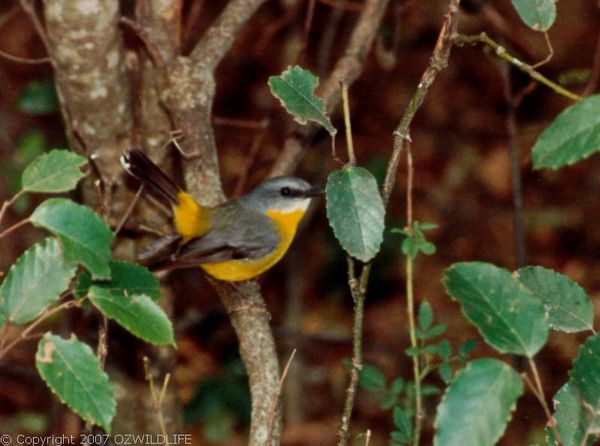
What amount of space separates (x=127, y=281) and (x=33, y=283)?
0.79ft

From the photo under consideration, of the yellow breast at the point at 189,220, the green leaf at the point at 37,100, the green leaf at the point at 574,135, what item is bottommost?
the yellow breast at the point at 189,220

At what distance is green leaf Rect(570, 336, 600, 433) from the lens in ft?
6.16

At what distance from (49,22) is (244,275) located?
144 centimetres

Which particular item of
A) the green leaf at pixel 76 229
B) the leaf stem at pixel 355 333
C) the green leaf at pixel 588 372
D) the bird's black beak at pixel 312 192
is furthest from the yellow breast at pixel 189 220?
the green leaf at pixel 588 372

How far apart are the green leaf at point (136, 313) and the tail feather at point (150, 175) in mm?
1741

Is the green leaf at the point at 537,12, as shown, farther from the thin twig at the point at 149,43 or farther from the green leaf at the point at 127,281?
the thin twig at the point at 149,43

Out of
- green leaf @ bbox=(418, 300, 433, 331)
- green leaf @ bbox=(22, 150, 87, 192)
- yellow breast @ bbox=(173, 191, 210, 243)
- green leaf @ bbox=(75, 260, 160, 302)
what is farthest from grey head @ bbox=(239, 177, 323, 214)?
green leaf @ bbox=(22, 150, 87, 192)

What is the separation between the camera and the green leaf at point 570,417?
2043 millimetres

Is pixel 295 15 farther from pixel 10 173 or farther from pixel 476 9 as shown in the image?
pixel 10 173

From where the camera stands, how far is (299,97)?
2.33 meters

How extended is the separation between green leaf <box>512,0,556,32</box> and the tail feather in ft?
6.39

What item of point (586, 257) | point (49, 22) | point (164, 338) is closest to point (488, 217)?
point (586, 257)

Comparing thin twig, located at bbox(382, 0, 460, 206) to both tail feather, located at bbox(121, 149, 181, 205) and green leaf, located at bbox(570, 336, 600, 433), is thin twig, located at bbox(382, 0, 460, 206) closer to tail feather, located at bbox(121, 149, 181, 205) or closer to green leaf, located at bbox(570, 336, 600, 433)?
green leaf, located at bbox(570, 336, 600, 433)

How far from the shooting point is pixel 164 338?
6.66ft
